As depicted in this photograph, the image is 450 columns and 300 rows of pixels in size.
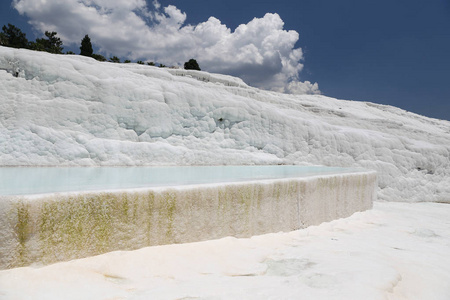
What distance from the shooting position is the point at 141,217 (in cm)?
261

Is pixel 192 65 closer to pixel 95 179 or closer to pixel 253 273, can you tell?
pixel 95 179

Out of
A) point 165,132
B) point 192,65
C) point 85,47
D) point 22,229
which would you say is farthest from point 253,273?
point 85,47

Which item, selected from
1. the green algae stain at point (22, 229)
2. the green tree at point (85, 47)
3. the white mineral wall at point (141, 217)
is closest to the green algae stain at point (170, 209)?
the white mineral wall at point (141, 217)

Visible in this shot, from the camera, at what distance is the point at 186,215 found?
2859 millimetres

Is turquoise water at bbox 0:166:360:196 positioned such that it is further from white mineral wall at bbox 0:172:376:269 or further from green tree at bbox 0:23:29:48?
green tree at bbox 0:23:29:48

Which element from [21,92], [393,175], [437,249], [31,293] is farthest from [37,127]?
[393,175]

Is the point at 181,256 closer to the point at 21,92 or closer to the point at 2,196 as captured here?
the point at 2,196

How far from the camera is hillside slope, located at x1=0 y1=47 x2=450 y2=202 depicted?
6584 mm

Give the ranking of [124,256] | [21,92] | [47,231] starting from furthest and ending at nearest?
1. [21,92]
2. [124,256]
3. [47,231]

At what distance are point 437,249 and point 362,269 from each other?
5.32 feet

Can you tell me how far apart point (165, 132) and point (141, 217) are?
5.48 meters

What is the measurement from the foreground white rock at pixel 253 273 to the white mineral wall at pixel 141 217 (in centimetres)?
10

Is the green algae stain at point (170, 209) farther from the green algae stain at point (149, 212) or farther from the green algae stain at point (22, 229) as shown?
the green algae stain at point (22, 229)

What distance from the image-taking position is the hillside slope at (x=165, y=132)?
658 cm
